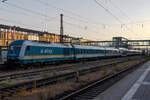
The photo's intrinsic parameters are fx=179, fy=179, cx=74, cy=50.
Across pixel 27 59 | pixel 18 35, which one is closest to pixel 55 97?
pixel 27 59

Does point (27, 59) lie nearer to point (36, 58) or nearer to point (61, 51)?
point (36, 58)

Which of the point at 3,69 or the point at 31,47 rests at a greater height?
the point at 31,47

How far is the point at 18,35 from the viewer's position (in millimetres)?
57406

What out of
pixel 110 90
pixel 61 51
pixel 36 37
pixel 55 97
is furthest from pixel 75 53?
pixel 36 37

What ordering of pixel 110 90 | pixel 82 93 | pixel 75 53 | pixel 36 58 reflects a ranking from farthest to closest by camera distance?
pixel 75 53, pixel 36 58, pixel 110 90, pixel 82 93

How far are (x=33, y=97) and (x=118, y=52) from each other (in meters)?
47.3

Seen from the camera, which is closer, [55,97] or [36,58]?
[55,97]

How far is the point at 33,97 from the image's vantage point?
25.6 feet

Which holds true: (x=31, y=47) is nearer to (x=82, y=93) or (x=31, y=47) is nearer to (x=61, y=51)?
(x=61, y=51)

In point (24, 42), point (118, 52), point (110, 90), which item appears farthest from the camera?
point (118, 52)

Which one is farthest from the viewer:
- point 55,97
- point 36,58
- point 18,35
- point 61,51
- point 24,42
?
point 18,35

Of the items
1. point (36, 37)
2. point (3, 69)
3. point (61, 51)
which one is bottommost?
point (3, 69)

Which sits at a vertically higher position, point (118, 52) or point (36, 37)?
point (36, 37)

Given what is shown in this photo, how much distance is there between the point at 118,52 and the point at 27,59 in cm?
3837
